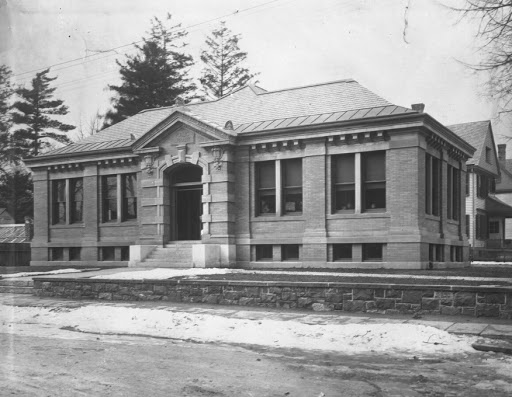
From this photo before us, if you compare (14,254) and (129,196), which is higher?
(129,196)

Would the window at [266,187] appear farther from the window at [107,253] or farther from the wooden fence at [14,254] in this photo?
the wooden fence at [14,254]

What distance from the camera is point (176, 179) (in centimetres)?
2358

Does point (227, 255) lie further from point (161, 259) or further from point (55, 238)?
point (55, 238)

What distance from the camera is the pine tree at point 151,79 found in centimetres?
4497

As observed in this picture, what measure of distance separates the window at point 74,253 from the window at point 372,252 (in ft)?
46.2

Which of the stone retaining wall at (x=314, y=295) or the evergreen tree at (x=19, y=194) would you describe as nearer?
the stone retaining wall at (x=314, y=295)

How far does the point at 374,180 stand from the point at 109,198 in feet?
41.6

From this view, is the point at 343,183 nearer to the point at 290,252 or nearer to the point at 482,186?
the point at 290,252

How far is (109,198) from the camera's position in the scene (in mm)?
26047

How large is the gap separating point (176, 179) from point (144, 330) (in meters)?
13.5

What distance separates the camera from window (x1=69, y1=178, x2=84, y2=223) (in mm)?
26875

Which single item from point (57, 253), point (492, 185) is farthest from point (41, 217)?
point (492, 185)

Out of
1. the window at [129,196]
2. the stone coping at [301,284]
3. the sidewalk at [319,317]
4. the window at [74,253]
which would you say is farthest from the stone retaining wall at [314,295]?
the window at [74,253]

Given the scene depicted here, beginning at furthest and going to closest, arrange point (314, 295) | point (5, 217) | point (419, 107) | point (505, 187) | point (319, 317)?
point (5, 217), point (505, 187), point (419, 107), point (314, 295), point (319, 317)
